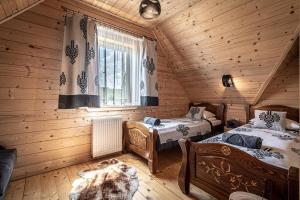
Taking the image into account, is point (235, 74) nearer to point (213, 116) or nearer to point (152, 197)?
point (213, 116)

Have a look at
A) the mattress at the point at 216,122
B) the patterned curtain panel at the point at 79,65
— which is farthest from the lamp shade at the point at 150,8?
the mattress at the point at 216,122

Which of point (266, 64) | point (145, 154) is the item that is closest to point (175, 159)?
point (145, 154)

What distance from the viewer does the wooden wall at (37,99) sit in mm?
2123

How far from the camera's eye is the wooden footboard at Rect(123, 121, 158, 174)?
240cm

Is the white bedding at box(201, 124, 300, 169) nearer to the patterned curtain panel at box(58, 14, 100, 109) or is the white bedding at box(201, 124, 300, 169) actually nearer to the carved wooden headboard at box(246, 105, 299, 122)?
the carved wooden headboard at box(246, 105, 299, 122)

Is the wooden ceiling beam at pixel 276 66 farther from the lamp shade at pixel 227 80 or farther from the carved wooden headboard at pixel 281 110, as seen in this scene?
the lamp shade at pixel 227 80

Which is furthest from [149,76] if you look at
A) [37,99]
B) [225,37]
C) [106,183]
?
[106,183]

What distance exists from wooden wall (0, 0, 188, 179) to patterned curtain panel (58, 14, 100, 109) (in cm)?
18

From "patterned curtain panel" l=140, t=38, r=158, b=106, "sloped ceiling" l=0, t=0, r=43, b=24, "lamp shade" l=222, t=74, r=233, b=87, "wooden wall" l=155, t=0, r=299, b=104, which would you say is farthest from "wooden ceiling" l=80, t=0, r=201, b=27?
"lamp shade" l=222, t=74, r=233, b=87

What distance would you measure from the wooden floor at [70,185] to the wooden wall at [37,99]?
0.60 ft

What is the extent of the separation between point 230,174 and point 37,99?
256 centimetres

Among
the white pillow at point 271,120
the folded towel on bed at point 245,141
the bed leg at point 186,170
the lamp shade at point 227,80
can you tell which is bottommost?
the bed leg at point 186,170

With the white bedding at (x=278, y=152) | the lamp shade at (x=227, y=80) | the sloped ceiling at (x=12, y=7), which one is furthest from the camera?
the lamp shade at (x=227, y=80)

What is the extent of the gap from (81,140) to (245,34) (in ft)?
9.96
